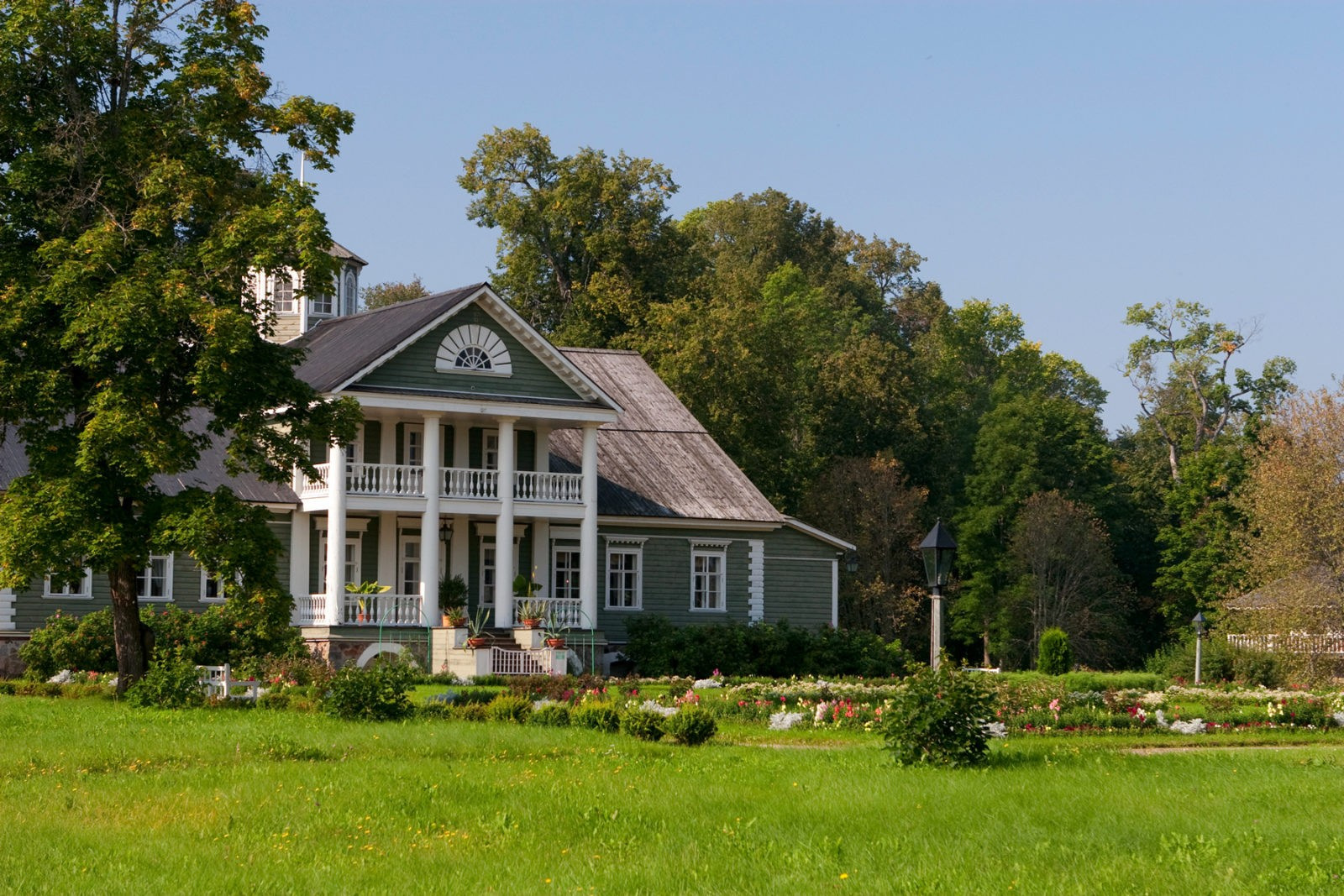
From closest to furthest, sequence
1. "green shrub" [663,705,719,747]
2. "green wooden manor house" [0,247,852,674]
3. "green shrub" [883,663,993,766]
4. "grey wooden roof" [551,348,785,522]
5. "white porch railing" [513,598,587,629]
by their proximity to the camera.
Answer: "green shrub" [883,663,993,766] < "green shrub" [663,705,719,747] < "green wooden manor house" [0,247,852,674] < "white porch railing" [513,598,587,629] < "grey wooden roof" [551,348,785,522]

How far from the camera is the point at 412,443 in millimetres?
36125

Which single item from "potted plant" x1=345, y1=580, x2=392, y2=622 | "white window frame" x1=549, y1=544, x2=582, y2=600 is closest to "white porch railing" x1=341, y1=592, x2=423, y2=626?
"potted plant" x1=345, y1=580, x2=392, y2=622

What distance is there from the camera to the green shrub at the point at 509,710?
20.3 metres

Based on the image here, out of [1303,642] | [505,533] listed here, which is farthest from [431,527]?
[1303,642]

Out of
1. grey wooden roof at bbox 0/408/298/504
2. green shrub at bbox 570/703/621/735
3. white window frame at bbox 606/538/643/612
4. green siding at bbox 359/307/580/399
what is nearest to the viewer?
green shrub at bbox 570/703/621/735

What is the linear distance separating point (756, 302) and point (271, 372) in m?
31.1

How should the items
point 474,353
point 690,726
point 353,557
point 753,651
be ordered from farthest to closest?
1. point 753,651
2. point 353,557
3. point 474,353
4. point 690,726

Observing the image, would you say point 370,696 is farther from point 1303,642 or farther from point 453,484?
point 1303,642

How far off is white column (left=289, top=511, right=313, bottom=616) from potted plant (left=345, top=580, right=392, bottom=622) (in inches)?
39.5

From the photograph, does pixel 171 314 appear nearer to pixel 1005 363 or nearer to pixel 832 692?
pixel 832 692

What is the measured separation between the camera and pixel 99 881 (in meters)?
9.71

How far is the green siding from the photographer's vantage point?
3356 centimetres

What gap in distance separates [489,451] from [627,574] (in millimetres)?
4504

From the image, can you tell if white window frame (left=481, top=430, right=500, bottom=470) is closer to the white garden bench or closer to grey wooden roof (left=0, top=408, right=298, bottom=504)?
grey wooden roof (left=0, top=408, right=298, bottom=504)
